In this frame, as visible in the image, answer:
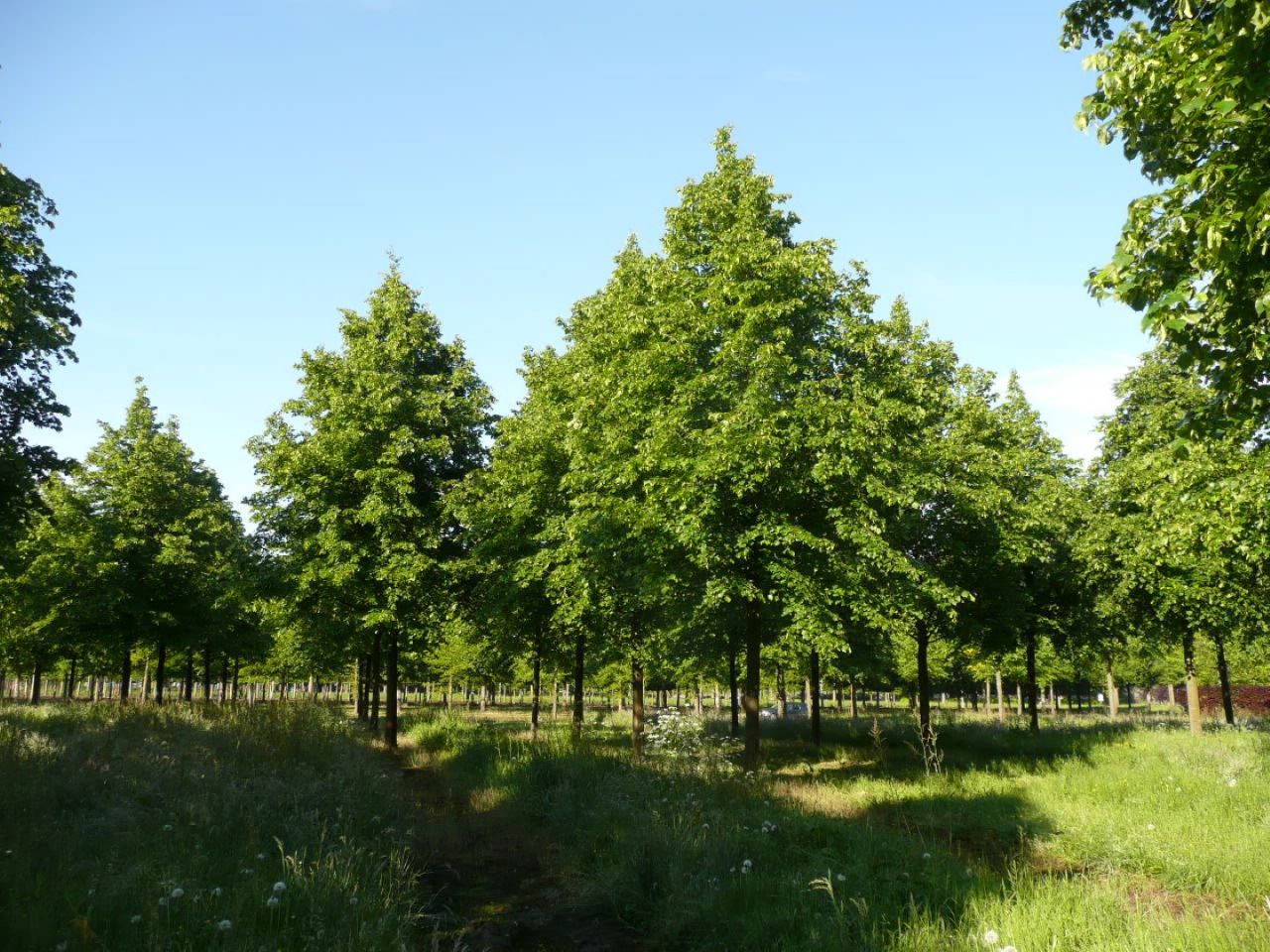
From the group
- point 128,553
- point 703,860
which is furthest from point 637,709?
point 128,553

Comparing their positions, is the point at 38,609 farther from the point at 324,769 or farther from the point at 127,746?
the point at 324,769

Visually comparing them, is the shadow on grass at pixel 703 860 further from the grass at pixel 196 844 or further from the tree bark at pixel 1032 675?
the tree bark at pixel 1032 675

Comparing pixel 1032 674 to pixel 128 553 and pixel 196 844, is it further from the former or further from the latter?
pixel 128 553

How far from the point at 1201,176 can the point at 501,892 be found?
11.1m

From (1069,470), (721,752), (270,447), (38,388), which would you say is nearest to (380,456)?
(270,447)

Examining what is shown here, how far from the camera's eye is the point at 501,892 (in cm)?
939

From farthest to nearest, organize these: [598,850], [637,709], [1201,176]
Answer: [637,709]
[598,850]
[1201,176]

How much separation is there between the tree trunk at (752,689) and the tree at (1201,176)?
377 inches

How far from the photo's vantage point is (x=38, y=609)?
26.5 metres

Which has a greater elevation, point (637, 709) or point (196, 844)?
point (196, 844)

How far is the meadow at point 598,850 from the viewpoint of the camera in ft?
20.4

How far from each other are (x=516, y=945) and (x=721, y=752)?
8.90m

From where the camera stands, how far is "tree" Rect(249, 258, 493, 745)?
68.5 feet

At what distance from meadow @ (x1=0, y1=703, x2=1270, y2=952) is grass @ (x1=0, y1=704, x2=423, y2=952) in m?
0.04
